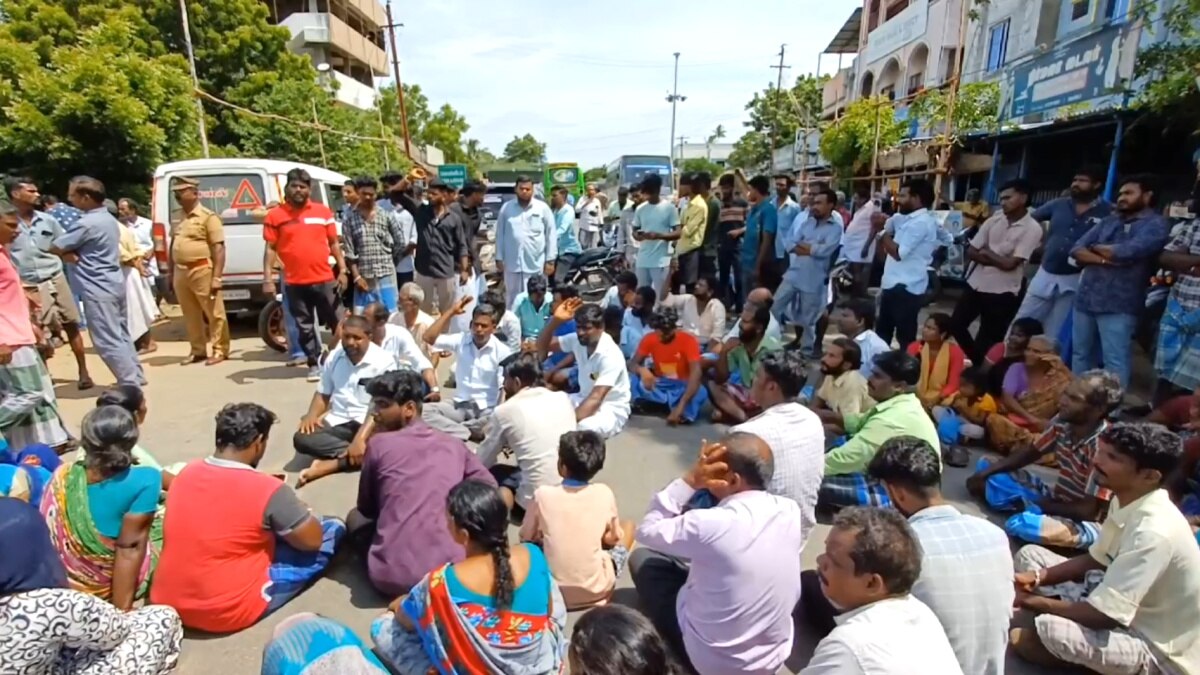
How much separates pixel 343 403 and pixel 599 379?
1.68m

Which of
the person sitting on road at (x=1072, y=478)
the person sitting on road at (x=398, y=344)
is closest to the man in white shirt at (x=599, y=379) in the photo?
the person sitting on road at (x=398, y=344)

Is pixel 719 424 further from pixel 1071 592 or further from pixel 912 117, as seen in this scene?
pixel 912 117

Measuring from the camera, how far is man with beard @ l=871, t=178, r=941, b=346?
5613 millimetres

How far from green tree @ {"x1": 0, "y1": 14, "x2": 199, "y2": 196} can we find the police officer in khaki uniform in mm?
6657

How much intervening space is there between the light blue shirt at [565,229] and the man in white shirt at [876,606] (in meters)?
7.90

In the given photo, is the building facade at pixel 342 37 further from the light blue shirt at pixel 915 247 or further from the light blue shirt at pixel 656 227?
the light blue shirt at pixel 915 247

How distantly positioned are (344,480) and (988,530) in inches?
138

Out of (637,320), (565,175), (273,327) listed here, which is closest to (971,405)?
(637,320)

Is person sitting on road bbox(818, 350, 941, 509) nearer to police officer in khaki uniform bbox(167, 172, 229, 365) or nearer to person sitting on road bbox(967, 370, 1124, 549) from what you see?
person sitting on road bbox(967, 370, 1124, 549)

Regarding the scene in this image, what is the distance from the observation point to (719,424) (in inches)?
204

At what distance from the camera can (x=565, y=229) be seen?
378 inches

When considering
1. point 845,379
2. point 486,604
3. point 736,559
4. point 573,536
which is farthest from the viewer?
point 845,379

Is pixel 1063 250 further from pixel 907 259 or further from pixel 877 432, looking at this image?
pixel 877 432

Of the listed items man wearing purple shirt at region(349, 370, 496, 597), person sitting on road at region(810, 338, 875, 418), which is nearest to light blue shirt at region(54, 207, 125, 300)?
man wearing purple shirt at region(349, 370, 496, 597)
